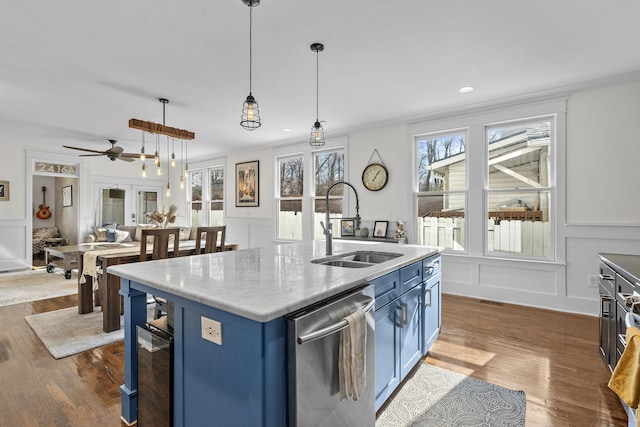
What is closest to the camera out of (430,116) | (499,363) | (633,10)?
(633,10)

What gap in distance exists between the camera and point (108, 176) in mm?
8094

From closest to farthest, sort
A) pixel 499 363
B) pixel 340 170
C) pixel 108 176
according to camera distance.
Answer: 1. pixel 499 363
2. pixel 340 170
3. pixel 108 176

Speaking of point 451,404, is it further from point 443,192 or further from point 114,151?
point 114,151

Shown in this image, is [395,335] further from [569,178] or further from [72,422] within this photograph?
[569,178]

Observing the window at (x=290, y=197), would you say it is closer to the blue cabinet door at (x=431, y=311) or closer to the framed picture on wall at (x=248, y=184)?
the framed picture on wall at (x=248, y=184)

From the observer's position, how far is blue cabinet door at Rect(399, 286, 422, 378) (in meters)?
2.10

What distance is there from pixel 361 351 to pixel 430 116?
13.0 feet

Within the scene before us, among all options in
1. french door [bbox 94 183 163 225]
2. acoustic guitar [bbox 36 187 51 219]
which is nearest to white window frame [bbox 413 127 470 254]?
french door [bbox 94 183 163 225]

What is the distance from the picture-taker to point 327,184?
233 inches

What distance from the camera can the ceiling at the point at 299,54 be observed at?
7.33 ft

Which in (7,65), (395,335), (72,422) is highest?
(7,65)

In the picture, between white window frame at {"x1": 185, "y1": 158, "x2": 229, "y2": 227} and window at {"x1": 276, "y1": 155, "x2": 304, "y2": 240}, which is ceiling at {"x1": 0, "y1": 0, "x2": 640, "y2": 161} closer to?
window at {"x1": 276, "y1": 155, "x2": 304, "y2": 240}

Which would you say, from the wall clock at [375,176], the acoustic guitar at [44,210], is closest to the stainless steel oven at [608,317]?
the wall clock at [375,176]

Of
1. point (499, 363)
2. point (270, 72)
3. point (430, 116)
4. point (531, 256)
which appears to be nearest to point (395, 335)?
point (499, 363)
